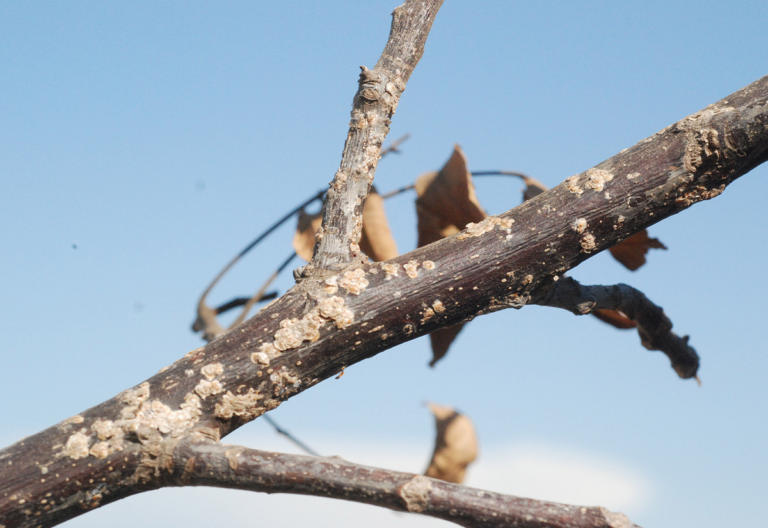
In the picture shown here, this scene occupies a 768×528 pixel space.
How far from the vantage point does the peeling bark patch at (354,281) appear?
34.4 inches

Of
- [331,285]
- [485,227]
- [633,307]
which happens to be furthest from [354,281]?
[633,307]

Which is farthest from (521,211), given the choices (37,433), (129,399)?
(37,433)

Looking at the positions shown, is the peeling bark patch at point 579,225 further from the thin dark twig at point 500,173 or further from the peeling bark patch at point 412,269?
the thin dark twig at point 500,173

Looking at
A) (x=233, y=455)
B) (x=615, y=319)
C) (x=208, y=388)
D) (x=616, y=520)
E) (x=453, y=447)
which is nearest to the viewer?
(x=616, y=520)

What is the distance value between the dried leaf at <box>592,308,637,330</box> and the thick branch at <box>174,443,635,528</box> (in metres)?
0.86

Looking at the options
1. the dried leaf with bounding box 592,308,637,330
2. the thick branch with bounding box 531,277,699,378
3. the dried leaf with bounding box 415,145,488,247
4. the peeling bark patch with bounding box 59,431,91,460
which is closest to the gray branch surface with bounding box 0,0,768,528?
the peeling bark patch with bounding box 59,431,91,460

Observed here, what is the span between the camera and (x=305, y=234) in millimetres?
1217

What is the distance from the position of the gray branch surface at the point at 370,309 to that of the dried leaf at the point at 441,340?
31cm

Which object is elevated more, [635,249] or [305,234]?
[305,234]

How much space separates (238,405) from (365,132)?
0.50 meters

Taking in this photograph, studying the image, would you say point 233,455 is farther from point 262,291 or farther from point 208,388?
point 262,291

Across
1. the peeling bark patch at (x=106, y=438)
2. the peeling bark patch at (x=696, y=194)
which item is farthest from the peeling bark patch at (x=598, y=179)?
the peeling bark patch at (x=106, y=438)

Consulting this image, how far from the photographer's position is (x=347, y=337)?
0.85 m

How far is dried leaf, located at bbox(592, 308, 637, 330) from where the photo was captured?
1397 mm
